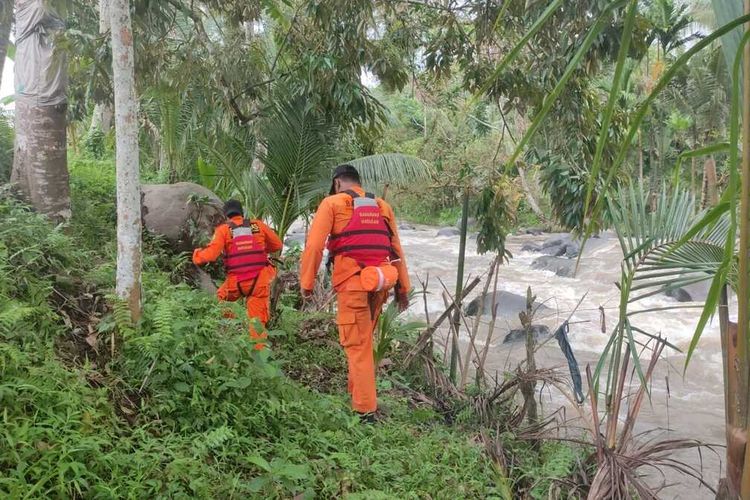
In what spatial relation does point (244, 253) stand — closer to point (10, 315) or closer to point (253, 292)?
point (253, 292)

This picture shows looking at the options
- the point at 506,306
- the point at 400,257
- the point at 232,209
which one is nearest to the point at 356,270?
the point at 400,257

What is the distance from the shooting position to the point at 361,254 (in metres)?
3.90

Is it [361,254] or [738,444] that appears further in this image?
[361,254]

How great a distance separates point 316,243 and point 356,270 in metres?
0.33

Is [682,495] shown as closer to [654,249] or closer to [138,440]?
[654,249]

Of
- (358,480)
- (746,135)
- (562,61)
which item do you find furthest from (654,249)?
(562,61)

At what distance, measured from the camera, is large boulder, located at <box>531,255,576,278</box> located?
46.1 feet

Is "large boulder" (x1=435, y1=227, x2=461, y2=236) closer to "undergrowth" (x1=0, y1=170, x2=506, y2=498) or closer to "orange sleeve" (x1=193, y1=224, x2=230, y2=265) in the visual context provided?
"orange sleeve" (x1=193, y1=224, x2=230, y2=265)

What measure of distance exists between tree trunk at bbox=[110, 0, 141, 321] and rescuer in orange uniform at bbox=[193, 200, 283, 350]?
1.73 meters

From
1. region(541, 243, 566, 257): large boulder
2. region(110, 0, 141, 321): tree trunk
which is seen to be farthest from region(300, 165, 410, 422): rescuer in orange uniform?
region(541, 243, 566, 257): large boulder

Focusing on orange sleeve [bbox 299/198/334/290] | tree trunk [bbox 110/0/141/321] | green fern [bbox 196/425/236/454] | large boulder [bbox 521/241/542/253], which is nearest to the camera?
green fern [bbox 196/425/236/454]

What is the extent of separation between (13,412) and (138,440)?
54cm

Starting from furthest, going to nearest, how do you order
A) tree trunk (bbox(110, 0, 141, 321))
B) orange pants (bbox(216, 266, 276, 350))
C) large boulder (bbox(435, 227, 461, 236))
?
1. large boulder (bbox(435, 227, 461, 236))
2. orange pants (bbox(216, 266, 276, 350))
3. tree trunk (bbox(110, 0, 141, 321))

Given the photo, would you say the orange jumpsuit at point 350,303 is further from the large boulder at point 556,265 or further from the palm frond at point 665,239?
the large boulder at point 556,265
